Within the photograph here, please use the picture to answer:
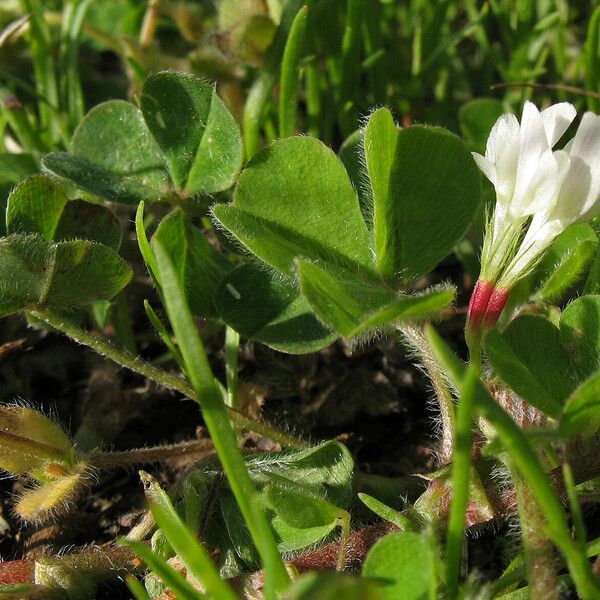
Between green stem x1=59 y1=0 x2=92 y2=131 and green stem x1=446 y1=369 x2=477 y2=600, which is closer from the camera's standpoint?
green stem x1=446 y1=369 x2=477 y2=600

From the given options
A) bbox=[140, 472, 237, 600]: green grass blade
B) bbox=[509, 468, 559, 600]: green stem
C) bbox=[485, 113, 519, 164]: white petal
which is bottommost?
bbox=[509, 468, 559, 600]: green stem

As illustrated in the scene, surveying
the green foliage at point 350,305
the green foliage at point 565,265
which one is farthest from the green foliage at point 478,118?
the green foliage at point 350,305

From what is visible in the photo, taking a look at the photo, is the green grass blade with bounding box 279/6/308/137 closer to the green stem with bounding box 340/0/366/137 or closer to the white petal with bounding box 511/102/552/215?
the green stem with bounding box 340/0/366/137

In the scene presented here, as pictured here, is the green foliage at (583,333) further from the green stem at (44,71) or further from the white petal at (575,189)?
the green stem at (44,71)

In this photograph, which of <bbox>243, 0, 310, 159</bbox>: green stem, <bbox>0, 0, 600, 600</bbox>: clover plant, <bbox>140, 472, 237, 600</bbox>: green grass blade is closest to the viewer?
<bbox>140, 472, 237, 600</bbox>: green grass blade

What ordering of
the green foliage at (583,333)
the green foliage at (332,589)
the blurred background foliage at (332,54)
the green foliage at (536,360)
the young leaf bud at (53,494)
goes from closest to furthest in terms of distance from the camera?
the green foliage at (332,589)
the green foliage at (536,360)
the green foliage at (583,333)
the young leaf bud at (53,494)
the blurred background foliage at (332,54)

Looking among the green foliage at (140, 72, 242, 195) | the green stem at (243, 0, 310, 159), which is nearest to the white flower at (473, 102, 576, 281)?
the green foliage at (140, 72, 242, 195)
